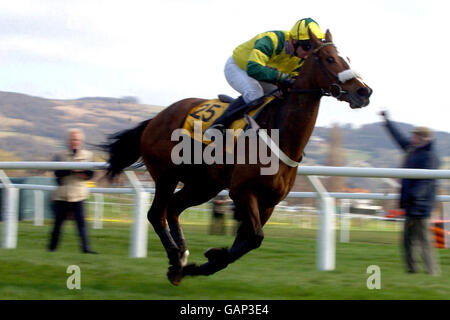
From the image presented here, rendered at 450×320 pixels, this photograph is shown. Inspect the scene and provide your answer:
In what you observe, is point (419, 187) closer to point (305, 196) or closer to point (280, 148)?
point (280, 148)

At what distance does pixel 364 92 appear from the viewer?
4227 millimetres

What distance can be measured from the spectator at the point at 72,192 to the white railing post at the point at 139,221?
65cm

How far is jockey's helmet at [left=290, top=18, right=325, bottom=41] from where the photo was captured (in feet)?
15.1

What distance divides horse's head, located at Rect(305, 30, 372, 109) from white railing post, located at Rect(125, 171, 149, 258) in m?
2.52

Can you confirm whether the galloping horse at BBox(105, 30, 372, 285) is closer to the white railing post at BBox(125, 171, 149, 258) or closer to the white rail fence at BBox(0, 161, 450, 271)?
the white rail fence at BBox(0, 161, 450, 271)

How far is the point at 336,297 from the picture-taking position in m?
4.21

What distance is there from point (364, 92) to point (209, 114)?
48.8 inches
